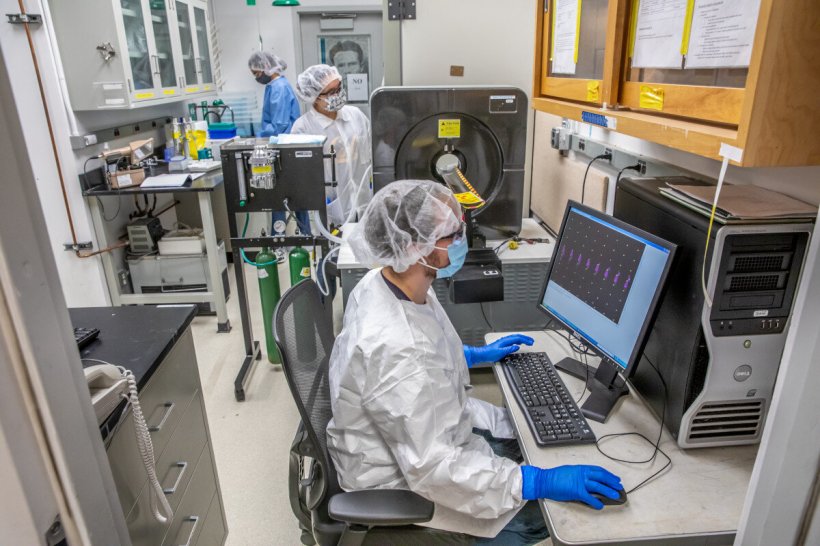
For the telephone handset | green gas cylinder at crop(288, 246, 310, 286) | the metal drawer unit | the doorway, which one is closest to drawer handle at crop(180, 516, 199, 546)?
the metal drawer unit

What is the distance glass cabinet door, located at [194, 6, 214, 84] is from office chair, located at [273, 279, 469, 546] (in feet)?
12.2

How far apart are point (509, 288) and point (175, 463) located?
1.45 metres

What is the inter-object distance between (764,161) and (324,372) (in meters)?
1.01

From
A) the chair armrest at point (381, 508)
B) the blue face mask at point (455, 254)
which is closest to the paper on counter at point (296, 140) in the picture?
the blue face mask at point (455, 254)

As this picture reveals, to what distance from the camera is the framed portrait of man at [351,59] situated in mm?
5375

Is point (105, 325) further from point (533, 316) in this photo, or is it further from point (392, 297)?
point (533, 316)

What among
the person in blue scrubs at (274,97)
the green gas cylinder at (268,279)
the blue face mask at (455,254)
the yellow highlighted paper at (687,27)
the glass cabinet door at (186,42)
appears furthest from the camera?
the person in blue scrubs at (274,97)

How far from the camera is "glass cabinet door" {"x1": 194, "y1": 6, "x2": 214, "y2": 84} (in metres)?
4.29

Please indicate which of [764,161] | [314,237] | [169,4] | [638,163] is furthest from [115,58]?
[764,161]

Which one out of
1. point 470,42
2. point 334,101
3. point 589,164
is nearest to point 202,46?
point 334,101

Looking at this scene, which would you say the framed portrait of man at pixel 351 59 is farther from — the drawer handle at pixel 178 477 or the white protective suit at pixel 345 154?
the drawer handle at pixel 178 477

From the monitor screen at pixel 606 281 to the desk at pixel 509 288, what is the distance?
2.17ft

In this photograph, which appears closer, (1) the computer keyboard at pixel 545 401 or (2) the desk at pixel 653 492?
(2) the desk at pixel 653 492

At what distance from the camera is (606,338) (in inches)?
50.4
